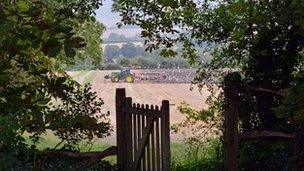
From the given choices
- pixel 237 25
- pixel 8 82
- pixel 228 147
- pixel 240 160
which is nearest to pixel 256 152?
pixel 240 160

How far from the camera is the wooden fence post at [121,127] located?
7465mm

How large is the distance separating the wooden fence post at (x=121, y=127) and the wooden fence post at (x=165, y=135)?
1.06 metres

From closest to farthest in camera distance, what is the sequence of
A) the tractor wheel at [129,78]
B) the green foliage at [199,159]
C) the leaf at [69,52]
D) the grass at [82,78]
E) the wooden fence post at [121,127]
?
the leaf at [69,52] < the wooden fence post at [121,127] < the green foliage at [199,159] < the grass at [82,78] < the tractor wheel at [129,78]

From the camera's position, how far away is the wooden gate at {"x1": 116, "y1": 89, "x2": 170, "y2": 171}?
6547mm

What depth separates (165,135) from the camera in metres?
6.46

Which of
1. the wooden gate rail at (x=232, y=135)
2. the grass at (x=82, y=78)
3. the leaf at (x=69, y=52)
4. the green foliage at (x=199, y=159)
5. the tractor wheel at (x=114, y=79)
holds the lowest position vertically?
the green foliage at (x=199, y=159)

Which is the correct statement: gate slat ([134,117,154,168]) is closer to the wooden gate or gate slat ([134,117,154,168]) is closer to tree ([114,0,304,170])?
the wooden gate

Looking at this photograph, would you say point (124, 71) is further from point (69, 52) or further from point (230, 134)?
point (69, 52)

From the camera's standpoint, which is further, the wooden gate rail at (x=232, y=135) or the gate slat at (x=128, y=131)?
the gate slat at (x=128, y=131)

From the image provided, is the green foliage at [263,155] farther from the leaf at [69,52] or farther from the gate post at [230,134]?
the leaf at [69,52]

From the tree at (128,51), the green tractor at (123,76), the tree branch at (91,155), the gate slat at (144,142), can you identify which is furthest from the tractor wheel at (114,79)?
the gate slat at (144,142)

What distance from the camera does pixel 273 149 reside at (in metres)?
6.32

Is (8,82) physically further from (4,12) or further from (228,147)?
(228,147)

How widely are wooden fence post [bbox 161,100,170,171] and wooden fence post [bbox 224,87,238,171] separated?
0.94 metres
